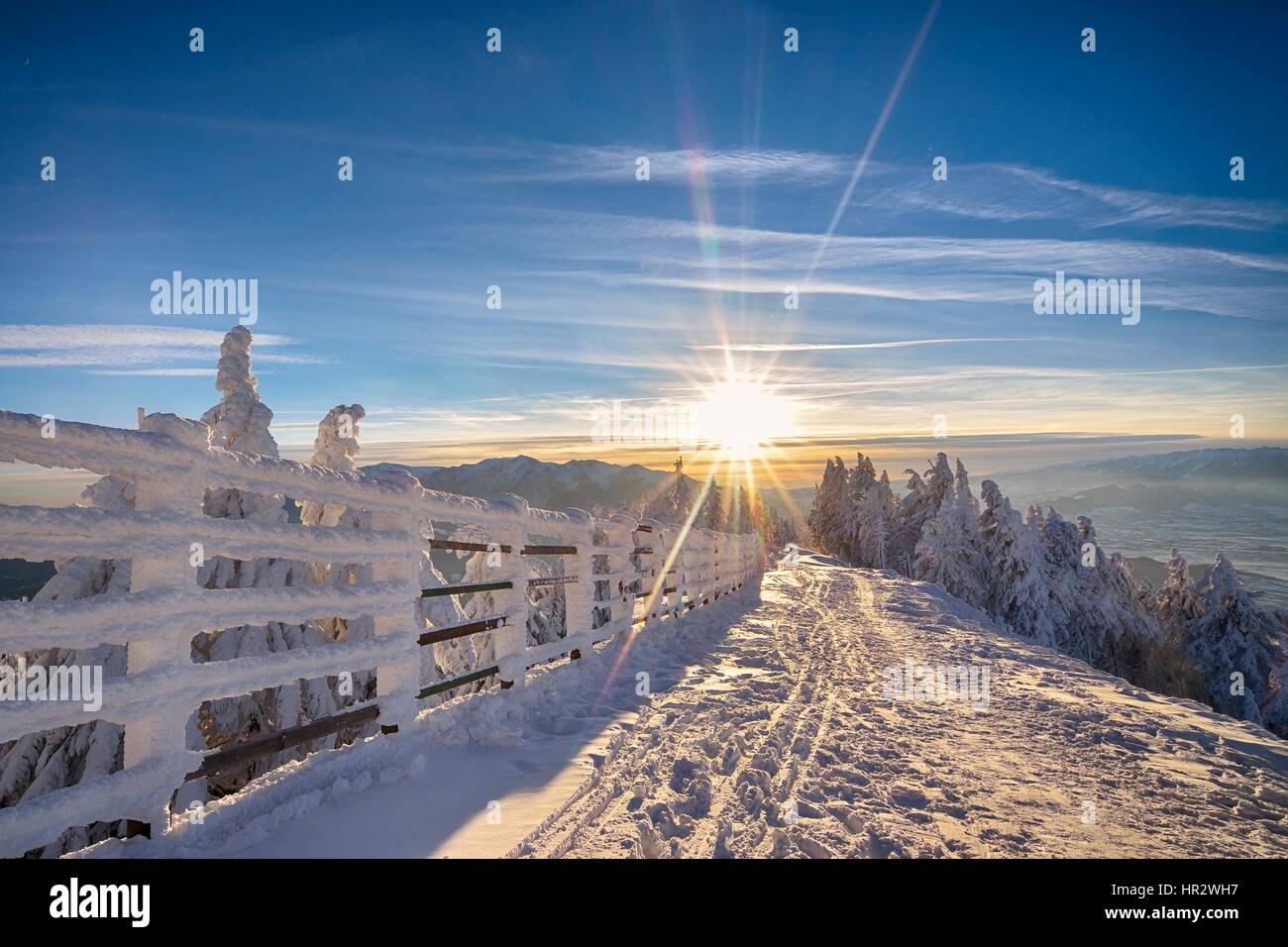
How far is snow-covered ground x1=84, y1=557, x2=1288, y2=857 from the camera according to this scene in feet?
12.1

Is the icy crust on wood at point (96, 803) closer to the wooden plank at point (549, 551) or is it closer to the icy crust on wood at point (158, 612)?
the icy crust on wood at point (158, 612)

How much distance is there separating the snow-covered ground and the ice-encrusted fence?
327mm

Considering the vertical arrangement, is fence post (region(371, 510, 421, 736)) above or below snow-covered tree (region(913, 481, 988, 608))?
above

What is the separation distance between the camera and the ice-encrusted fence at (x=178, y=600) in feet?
9.16

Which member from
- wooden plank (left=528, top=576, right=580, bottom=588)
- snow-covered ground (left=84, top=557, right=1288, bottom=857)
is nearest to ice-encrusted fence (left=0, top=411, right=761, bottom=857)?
snow-covered ground (left=84, top=557, right=1288, bottom=857)

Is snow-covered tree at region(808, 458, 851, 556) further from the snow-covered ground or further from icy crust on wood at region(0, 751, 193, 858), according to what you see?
icy crust on wood at region(0, 751, 193, 858)

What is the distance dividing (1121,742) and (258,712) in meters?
13.6

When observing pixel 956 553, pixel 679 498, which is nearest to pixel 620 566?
pixel 956 553

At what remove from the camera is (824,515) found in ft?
285

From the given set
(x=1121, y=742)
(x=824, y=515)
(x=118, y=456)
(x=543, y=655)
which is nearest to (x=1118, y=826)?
(x=1121, y=742)

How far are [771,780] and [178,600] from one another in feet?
12.3

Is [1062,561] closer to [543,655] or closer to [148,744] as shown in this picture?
[543,655]

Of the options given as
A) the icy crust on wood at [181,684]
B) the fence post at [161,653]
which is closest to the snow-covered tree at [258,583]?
the icy crust on wood at [181,684]

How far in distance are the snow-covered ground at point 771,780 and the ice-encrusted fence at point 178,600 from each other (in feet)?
1.07
